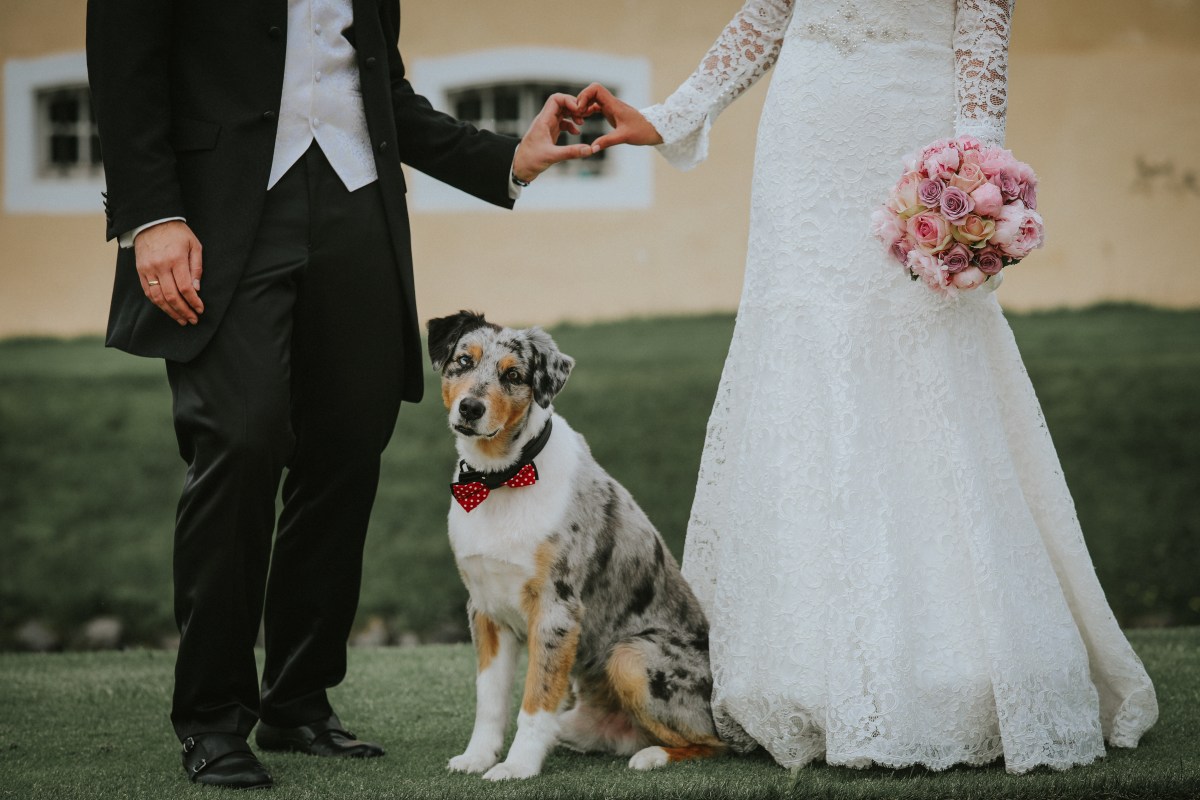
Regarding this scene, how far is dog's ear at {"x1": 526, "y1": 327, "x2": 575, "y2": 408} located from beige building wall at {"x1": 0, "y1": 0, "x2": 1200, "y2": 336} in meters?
4.59

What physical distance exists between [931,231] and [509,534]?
4.58ft

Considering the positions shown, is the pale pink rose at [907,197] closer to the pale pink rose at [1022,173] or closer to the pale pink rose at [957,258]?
the pale pink rose at [957,258]

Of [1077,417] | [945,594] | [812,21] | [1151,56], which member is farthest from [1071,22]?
[945,594]

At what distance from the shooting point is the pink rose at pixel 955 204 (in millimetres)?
3324

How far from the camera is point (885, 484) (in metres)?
3.55

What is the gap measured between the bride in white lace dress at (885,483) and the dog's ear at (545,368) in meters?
0.52

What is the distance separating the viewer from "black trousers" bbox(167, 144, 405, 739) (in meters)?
3.35

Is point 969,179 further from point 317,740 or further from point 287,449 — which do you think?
point 317,740

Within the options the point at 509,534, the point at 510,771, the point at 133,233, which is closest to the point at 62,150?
the point at 133,233

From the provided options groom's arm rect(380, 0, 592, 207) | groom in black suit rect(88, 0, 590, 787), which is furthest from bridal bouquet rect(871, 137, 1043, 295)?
groom's arm rect(380, 0, 592, 207)

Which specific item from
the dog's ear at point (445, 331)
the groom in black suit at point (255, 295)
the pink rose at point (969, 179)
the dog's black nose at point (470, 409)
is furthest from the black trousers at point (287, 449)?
the pink rose at point (969, 179)

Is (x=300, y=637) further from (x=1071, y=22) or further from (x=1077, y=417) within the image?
(x=1071, y=22)

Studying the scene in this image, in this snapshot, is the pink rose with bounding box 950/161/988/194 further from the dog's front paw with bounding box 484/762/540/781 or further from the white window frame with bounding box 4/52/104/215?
the white window frame with bounding box 4/52/104/215

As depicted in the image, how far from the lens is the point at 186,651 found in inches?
133
